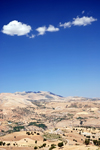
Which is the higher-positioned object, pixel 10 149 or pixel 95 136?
pixel 10 149

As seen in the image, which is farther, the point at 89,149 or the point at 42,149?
the point at 42,149

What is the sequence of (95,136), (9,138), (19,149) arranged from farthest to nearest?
(95,136) < (9,138) < (19,149)

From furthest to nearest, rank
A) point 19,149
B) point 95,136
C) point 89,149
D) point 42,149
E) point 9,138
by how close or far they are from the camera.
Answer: point 95,136 → point 9,138 → point 19,149 → point 42,149 → point 89,149

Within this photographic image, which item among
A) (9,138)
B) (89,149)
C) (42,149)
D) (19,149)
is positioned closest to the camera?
(89,149)

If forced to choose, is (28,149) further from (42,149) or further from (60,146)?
(60,146)

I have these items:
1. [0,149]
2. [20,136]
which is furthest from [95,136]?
[0,149]

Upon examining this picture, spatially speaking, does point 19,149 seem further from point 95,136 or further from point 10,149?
point 95,136

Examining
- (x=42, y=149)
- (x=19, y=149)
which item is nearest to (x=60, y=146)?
(x=42, y=149)

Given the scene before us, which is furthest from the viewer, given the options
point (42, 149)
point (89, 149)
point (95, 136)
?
point (95, 136)

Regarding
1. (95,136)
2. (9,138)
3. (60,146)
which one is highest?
(60,146)
